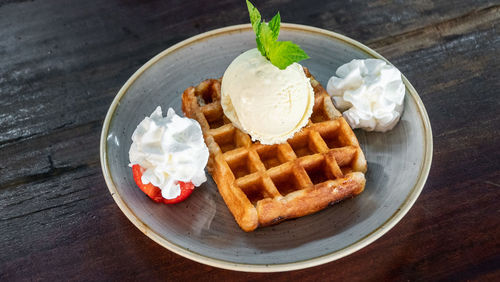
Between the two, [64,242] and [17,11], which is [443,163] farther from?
[17,11]

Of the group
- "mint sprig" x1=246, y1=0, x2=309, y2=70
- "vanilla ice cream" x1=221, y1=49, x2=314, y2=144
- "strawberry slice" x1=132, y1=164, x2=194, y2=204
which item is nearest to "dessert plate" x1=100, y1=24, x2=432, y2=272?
"strawberry slice" x1=132, y1=164, x2=194, y2=204

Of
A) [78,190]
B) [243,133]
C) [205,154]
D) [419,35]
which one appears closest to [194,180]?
[205,154]

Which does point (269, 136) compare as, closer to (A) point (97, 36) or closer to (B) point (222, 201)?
(B) point (222, 201)

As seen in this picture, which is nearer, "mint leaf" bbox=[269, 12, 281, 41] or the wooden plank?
"mint leaf" bbox=[269, 12, 281, 41]

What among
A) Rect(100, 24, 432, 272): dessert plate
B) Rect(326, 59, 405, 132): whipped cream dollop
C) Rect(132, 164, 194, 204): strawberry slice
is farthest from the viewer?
Rect(326, 59, 405, 132): whipped cream dollop

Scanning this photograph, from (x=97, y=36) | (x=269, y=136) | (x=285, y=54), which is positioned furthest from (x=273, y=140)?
(x=97, y=36)

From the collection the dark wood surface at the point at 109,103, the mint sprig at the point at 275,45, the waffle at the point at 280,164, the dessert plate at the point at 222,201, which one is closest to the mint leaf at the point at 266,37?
the mint sprig at the point at 275,45

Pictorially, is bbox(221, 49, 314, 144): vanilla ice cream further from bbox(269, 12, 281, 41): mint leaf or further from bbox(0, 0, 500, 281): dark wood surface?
bbox(0, 0, 500, 281): dark wood surface
